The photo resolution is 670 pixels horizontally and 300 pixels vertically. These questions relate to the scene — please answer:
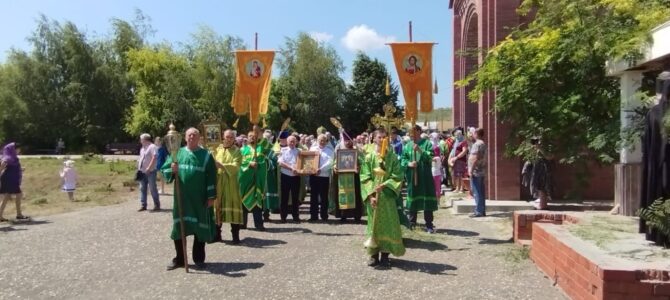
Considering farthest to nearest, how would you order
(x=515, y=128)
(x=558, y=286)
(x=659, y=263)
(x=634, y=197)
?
(x=515, y=128)
(x=634, y=197)
(x=558, y=286)
(x=659, y=263)

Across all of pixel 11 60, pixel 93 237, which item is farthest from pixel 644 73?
pixel 11 60

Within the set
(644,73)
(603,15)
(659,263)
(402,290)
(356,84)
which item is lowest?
(402,290)

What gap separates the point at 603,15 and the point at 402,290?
18.1 feet

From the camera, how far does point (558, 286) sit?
7.19 meters

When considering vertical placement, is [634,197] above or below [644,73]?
below

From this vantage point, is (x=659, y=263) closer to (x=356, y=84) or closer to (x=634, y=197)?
(x=634, y=197)

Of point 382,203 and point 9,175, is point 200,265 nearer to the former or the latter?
point 382,203

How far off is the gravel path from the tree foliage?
191 centimetres

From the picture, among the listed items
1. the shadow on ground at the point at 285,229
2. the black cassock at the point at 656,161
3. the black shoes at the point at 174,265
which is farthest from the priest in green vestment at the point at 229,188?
the black cassock at the point at 656,161

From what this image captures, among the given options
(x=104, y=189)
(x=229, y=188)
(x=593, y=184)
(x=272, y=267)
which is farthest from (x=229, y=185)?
(x=104, y=189)

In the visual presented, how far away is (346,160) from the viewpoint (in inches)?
499

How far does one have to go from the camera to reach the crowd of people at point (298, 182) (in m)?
8.54

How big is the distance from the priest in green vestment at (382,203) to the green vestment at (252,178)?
3.77 m

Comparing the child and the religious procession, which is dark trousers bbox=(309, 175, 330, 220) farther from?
the child
